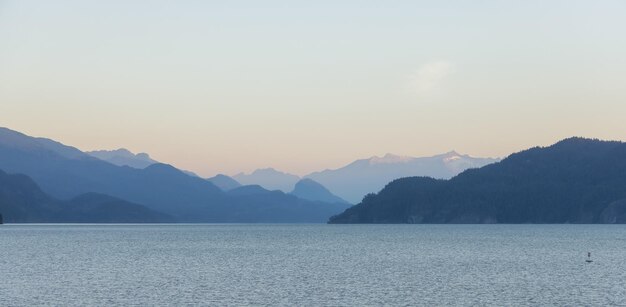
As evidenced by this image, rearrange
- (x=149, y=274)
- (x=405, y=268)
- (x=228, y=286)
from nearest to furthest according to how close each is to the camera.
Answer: (x=228, y=286) < (x=149, y=274) < (x=405, y=268)

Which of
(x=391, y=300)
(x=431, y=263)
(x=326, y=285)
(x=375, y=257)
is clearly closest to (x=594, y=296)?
(x=391, y=300)

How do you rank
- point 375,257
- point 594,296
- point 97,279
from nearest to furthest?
point 594,296 < point 97,279 < point 375,257

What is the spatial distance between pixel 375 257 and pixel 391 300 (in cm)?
8083

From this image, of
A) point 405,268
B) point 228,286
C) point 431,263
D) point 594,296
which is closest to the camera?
point 594,296

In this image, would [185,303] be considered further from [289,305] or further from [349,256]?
[349,256]

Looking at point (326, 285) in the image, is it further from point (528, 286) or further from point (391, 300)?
point (528, 286)

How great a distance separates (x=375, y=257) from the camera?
183375 mm

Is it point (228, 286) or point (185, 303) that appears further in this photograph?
point (228, 286)

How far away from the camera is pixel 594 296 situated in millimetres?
107375

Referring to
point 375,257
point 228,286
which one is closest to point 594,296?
point 228,286

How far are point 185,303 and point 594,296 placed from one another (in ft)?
158

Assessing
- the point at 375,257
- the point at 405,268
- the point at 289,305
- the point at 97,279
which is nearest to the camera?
the point at 289,305

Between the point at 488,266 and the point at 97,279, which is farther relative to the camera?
the point at 488,266

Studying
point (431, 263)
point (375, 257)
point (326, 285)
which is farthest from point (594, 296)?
point (375, 257)
